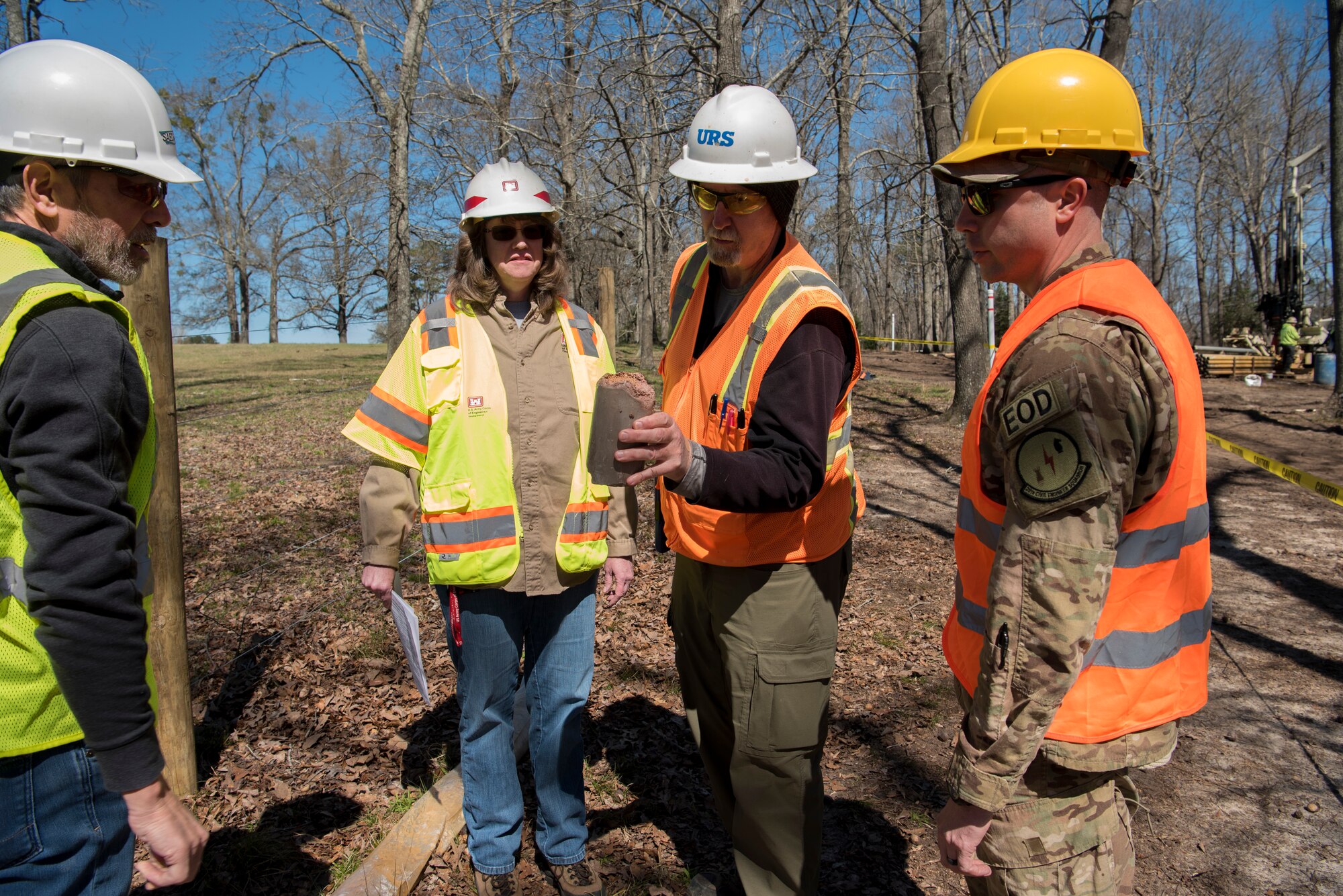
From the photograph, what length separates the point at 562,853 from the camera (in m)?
2.96

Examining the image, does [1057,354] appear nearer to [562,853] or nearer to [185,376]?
[562,853]

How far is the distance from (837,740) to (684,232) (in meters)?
30.4

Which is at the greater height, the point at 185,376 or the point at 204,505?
the point at 185,376

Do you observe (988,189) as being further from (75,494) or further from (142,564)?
(142,564)

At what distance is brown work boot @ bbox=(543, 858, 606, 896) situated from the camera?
2.92m

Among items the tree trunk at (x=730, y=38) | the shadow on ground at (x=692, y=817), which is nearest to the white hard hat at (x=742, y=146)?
the shadow on ground at (x=692, y=817)

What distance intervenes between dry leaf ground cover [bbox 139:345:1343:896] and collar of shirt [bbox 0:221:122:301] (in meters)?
2.35

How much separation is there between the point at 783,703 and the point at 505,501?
109cm

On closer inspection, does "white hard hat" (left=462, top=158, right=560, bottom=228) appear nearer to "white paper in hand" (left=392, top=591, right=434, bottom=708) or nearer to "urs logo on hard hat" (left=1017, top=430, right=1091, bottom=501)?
"white paper in hand" (left=392, top=591, right=434, bottom=708)

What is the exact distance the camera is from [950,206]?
10.9 metres

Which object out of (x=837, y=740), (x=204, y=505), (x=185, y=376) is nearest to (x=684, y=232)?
(x=185, y=376)

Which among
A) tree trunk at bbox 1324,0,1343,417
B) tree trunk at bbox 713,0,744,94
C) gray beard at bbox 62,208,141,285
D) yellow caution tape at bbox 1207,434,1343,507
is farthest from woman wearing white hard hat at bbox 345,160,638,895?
tree trunk at bbox 1324,0,1343,417

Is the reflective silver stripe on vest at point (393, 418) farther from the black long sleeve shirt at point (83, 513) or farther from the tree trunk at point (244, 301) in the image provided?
the tree trunk at point (244, 301)

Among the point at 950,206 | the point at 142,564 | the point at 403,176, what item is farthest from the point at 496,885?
the point at 403,176
